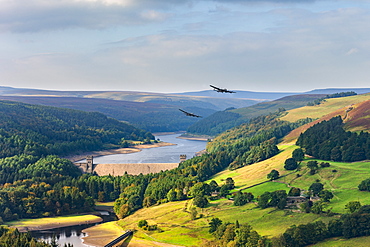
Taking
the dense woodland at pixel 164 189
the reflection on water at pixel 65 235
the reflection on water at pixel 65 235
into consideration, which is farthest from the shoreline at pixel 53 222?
the dense woodland at pixel 164 189

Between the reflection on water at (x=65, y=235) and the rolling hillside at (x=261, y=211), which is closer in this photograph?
the rolling hillside at (x=261, y=211)

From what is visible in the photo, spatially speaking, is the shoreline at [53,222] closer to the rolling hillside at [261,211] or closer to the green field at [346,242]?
the rolling hillside at [261,211]

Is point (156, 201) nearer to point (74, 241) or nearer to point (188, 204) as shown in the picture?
point (188, 204)

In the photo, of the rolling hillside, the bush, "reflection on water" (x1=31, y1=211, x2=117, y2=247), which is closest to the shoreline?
"reflection on water" (x1=31, y1=211, x2=117, y2=247)

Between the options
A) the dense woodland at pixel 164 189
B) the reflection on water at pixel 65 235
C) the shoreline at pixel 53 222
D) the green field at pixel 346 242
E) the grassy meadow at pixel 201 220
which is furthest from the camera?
the shoreline at pixel 53 222

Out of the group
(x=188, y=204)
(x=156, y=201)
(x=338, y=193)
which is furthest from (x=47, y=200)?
(x=338, y=193)

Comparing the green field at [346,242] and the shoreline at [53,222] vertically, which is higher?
the green field at [346,242]

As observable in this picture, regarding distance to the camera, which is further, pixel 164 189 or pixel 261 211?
pixel 164 189

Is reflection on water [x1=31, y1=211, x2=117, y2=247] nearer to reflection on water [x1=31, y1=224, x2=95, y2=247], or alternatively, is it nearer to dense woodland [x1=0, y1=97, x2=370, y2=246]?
reflection on water [x1=31, y1=224, x2=95, y2=247]

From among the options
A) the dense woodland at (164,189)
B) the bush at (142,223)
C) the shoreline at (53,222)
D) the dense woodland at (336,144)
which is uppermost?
the dense woodland at (336,144)

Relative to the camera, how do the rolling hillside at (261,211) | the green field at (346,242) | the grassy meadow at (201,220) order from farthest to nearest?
1. the rolling hillside at (261,211)
2. the grassy meadow at (201,220)
3. the green field at (346,242)

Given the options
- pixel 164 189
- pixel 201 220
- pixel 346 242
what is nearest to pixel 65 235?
pixel 201 220

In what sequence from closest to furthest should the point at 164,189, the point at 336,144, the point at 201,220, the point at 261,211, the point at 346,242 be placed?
the point at 346,242
the point at 261,211
the point at 201,220
the point at 164,189
the point at 336,144

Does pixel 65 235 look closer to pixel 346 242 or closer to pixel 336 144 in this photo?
pixel 346 242
